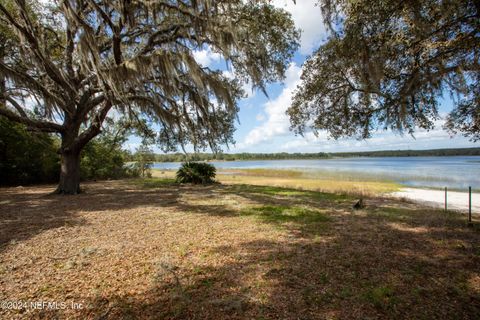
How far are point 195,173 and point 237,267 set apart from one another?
10052 mm

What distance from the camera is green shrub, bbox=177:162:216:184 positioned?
12.4 m

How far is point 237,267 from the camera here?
2742 millimetres

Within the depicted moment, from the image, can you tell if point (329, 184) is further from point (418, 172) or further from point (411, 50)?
point (418, 172)

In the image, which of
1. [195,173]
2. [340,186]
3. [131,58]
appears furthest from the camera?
[340,186]

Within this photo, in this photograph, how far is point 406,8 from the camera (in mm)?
3844

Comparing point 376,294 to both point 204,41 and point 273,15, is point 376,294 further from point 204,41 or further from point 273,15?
point 273,15

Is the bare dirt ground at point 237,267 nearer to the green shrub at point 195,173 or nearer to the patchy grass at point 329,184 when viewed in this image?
the patchy grass at point 329,184

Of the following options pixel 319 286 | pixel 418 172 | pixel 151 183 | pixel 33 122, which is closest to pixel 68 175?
pixel 33 122

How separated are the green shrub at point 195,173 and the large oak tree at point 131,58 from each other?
133 inches

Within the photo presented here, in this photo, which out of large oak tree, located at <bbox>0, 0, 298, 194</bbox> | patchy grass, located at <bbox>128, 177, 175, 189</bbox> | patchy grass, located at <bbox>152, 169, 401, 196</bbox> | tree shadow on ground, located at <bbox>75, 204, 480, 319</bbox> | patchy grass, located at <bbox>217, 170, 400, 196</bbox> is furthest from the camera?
patchy grass, located at <bbox>217, 170, 400, 196</bbox>

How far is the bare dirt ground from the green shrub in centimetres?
742

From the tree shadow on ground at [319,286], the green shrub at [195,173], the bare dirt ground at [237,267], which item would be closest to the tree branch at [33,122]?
the bare dirt ground at [237,267]

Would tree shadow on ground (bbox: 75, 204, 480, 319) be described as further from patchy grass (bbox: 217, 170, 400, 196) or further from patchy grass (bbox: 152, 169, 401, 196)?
patchy grass (bbox: 217, 170, 400, 196)

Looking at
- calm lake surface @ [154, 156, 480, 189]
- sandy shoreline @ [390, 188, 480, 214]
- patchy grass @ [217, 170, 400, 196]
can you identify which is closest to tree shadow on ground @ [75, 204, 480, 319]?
sandy shoreline @ [390, 188, 480, 214]
